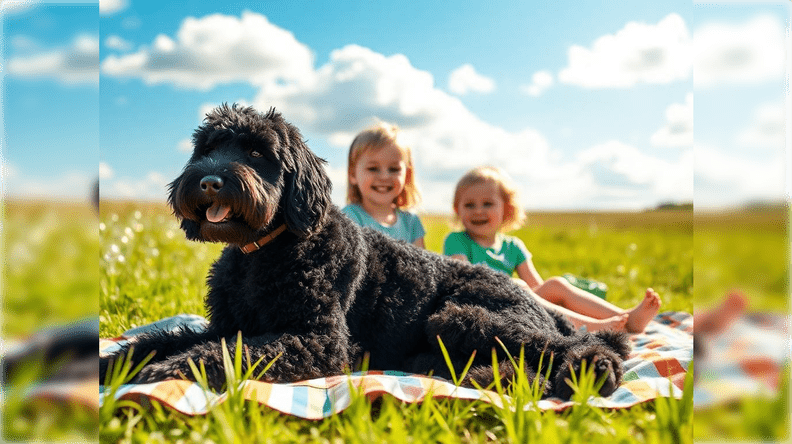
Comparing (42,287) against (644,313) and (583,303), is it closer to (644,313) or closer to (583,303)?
(644,313)

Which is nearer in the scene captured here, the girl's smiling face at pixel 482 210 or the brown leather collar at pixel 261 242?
the brown leather collar at pixel 261 242

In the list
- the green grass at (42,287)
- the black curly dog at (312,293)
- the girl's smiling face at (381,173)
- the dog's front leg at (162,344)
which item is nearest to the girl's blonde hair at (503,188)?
the girl's smiling face at (381,173)

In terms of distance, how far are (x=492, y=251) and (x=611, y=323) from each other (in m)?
1.70

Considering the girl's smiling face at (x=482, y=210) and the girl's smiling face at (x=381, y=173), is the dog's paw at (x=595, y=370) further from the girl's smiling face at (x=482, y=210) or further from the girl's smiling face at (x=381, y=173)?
the girl's smiling face at (x=381, y=173)

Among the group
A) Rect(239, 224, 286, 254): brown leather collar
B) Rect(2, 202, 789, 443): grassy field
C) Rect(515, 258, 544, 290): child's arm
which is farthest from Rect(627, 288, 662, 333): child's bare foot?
Rect(239, 224, 286, 254): brown leather collar

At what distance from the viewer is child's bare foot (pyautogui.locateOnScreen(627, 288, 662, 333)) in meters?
5.06

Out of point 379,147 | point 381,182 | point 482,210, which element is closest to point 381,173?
point 381,182

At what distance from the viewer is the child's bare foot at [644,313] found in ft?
16.6

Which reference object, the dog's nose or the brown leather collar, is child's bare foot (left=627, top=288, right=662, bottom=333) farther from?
the dog's nose

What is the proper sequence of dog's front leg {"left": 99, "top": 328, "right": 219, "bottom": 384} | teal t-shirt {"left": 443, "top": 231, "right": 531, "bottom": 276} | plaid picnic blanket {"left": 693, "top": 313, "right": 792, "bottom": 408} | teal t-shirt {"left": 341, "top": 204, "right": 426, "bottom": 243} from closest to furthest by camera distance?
plaid picnic blanket {"left": 693, "top": 313, "right": 792, "bottom": 408} → dog's front leg {"left": 99, "top": 328, "right": 219, "bottom": 384} → teal t-shirt {"left": 341, "top": 204, "right": 426, "bottom": 243} → teal t-shirt {"left": 443, "top": 231, "right": 531, "bottom": 276}

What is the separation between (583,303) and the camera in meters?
5.69

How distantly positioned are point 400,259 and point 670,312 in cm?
421

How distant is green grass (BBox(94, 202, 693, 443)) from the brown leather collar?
98cm

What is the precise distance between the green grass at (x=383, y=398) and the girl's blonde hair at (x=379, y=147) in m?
2.21
